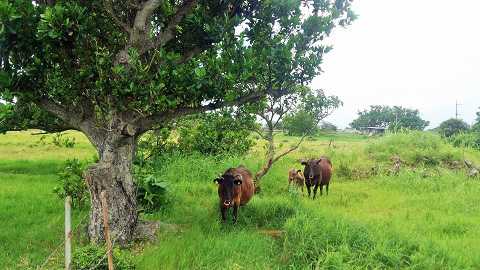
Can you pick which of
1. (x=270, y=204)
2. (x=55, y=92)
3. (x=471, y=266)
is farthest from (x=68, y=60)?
(x=471, y=266)

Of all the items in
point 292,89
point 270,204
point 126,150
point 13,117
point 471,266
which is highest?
point 292,89

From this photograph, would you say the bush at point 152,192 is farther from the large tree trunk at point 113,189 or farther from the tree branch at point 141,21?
the tree branch at point 141,21

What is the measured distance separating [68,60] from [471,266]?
28.1 feet

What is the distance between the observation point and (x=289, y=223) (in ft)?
31.9

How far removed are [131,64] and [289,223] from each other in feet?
15.3

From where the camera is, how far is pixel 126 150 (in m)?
9.72

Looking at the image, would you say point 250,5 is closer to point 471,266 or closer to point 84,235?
point 84,235

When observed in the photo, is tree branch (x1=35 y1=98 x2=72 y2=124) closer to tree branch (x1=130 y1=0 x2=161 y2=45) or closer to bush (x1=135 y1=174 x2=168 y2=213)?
tree branch (x1=130 y1=0 x2=161 y2=45)

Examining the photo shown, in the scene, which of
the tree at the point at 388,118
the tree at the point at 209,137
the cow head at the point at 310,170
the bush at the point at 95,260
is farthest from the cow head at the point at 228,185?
the tree at the point at 388,118

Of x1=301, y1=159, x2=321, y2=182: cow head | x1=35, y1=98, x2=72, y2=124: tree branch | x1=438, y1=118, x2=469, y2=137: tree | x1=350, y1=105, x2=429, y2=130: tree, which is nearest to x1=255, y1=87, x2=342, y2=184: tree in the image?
x1=301, y1=159, x2=321, y2=182: cow head

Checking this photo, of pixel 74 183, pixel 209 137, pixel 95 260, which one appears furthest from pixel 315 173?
pixel 95 260

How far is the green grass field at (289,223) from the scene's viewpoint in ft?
27.3

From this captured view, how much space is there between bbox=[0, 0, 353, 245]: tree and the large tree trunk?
21mm

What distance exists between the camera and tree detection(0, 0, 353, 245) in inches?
324
